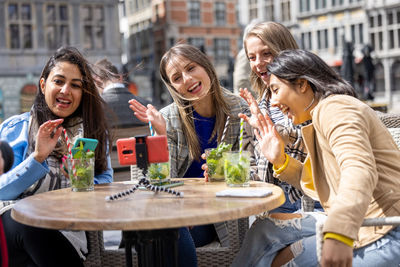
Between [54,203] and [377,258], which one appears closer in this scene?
[377,258]

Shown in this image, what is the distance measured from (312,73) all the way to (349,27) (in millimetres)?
28791

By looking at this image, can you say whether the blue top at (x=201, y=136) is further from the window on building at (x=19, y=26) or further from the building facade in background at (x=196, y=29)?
the building facade in background at (x=196, y=29)

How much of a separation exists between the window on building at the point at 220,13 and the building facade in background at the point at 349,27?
4.68 feet

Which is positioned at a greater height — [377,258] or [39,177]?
[39,177]

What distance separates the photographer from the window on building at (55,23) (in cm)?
2270

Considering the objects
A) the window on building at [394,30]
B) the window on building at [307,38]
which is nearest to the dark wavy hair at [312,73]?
the window on building at [394,30]

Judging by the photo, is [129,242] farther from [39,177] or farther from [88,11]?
[88,11]

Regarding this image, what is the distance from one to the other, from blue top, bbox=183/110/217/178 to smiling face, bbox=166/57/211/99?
11 cm

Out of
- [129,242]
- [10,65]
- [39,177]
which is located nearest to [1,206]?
[39,177]

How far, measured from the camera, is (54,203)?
6.00ft

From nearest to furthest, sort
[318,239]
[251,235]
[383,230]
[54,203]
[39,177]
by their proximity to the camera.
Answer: [318,239], [383,230], [54,203], [251,235], [39,177]

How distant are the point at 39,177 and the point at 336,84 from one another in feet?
4.00

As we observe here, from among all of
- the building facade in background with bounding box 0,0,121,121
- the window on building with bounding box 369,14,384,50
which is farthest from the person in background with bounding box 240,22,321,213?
the window on building with bounding box 369,14,384,50

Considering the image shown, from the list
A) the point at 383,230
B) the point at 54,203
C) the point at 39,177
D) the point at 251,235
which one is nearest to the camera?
the point at 383,230
